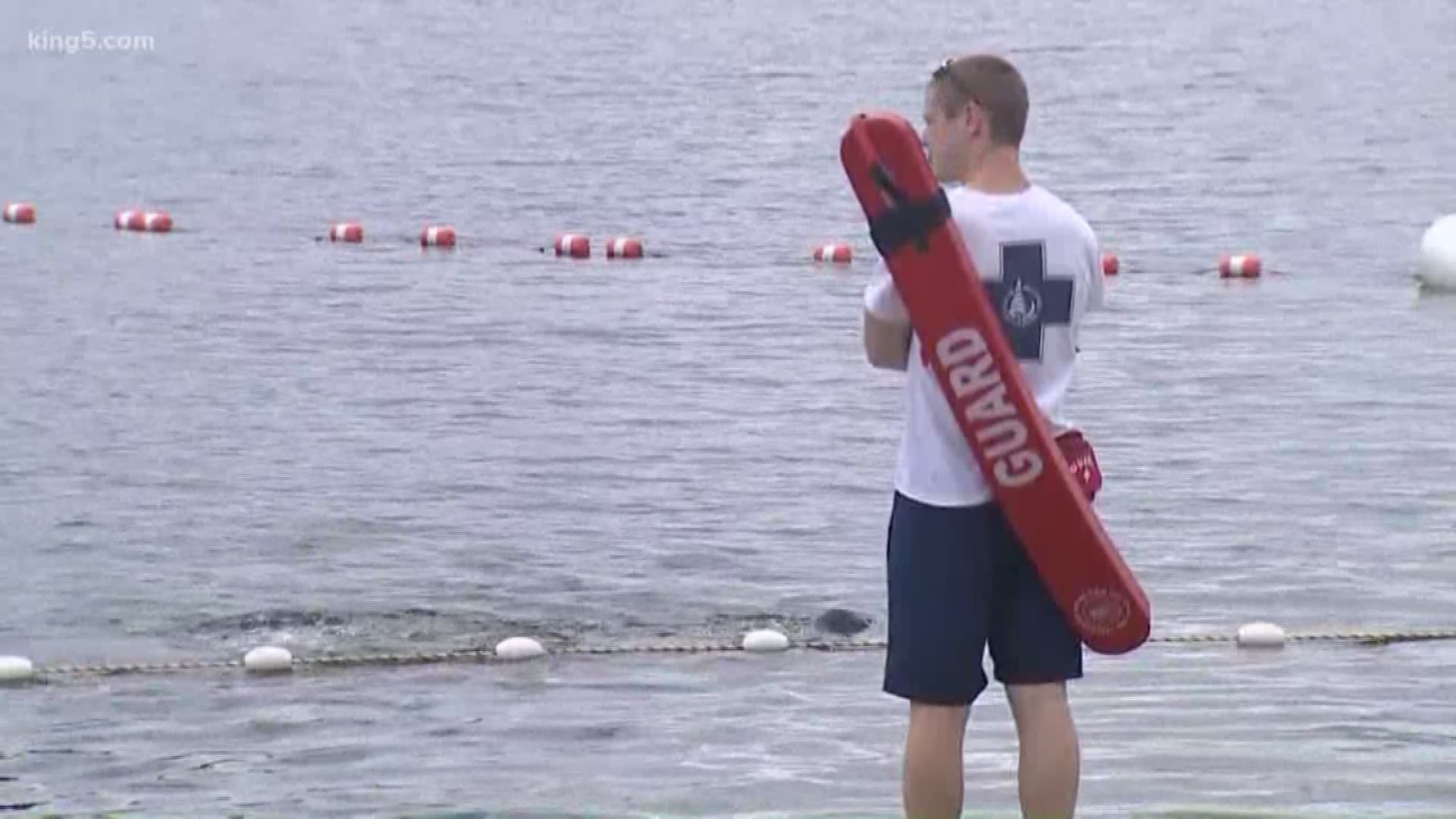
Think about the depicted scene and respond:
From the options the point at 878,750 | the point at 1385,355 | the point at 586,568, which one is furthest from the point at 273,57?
the point at 878,750

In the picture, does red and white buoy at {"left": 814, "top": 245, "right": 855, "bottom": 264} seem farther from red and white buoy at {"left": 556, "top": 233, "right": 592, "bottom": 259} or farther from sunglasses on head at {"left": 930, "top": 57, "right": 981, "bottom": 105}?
sunglasses on head at {"left": 930, "top": 57, "right": 981, "bottom": 105}

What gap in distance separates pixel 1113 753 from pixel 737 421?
7.64 metres

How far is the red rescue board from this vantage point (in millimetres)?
6035

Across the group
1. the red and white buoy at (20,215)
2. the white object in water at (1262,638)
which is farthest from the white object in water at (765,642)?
the red and white buoy at (20,215)

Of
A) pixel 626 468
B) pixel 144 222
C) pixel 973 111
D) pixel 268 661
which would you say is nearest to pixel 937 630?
pixel 973 111

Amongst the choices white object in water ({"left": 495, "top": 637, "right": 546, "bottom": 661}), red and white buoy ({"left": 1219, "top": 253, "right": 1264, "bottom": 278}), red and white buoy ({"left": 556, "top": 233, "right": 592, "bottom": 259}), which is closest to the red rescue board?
white object in water ({"left": 495, "top": 637, "right": 546, "bottom": 661})

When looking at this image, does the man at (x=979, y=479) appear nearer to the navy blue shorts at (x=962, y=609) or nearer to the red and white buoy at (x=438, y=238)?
the navy blue shorts at (x=962, y=609)

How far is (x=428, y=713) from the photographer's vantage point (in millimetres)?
9680

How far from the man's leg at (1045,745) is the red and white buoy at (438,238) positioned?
64.3ft

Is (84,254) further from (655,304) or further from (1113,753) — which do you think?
(1113,753)

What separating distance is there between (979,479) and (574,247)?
61.3ft

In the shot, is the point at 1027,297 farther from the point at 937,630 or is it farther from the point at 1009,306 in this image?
the point at 937,630

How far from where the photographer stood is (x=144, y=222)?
2706 cm

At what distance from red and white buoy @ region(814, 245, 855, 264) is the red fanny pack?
58.3 ft
